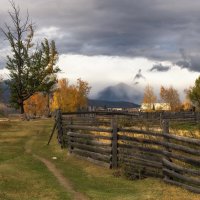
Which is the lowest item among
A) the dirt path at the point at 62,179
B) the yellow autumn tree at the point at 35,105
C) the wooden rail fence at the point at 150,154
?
the dirt path at the point at 62,179

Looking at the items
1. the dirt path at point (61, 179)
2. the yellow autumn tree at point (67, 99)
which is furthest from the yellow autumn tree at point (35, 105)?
the dirt path at point (61, 179)

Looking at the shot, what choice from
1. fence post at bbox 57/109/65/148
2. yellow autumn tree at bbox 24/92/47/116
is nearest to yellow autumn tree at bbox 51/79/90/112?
yellow autumn tree at bbox 24/92/47/116

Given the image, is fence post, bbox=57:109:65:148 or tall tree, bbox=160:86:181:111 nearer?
fence post, bbox=57:109:65:148

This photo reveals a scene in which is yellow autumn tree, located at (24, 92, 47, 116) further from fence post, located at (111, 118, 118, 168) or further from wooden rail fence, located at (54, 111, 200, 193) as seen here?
fence post, located at (111, 118, 118, 168)

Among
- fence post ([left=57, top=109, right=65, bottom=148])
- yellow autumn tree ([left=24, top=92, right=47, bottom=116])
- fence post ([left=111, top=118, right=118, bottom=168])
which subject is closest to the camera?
fence post ([left=111, top=118, right=118, bottom=168])

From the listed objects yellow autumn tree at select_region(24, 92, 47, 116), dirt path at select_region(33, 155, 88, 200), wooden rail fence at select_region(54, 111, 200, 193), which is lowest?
dirt path at select_region(33, 155, 88, 200)

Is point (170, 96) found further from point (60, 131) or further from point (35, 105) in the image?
point (60, 131)

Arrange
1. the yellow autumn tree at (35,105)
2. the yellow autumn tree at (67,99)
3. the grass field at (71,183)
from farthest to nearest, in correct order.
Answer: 1. the yellow autumn tree at (35,105)
2. the yellow autumn tree at (67,99)
3. the grass field at (71,183)

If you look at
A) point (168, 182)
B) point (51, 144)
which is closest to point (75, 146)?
point (51, 144)

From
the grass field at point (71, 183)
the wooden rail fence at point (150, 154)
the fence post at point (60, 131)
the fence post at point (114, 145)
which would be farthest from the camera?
the fence post at point (60, 131)

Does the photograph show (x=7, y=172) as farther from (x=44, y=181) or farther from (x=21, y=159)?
(x=21, y=159)

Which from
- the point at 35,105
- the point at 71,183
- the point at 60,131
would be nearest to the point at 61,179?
the point at 71,183

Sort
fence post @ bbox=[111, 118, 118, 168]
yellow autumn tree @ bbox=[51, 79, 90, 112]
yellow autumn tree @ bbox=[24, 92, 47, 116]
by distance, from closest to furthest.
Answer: fence post @ bbox=[111, 118, 118, 168] < yellow autumn tree @ bbox=[51, 79, 90, 112] < yellow autumn tree @ bbox=[24, 92, 47, 116]

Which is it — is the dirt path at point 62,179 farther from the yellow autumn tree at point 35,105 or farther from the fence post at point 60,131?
the yellow autumn tree at point 35,105
